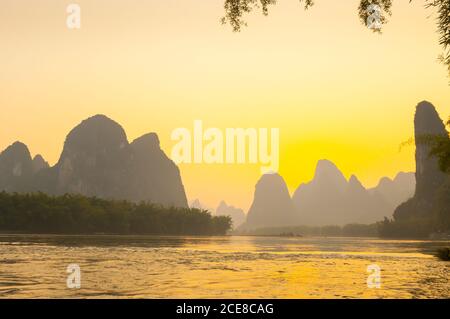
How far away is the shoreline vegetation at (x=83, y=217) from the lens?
11031 centimetres


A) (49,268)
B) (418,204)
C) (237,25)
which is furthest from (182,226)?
(237,25)

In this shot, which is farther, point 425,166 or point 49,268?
point 425,166

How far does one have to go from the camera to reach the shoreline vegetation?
4343 inches

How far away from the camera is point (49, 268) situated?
22.6 m

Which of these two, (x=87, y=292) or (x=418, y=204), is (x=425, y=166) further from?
(x=87, y=292)

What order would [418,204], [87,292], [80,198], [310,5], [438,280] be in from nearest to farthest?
[310,5] < [87,292] < [438,280] < [80,198] < [418,204]

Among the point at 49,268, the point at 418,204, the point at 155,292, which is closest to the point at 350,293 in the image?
the point at 155,292

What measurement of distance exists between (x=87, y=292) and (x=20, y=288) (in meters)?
2.04

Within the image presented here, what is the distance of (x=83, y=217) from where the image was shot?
12250cm

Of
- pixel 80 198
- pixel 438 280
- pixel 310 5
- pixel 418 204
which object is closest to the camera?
pixel 310 5
